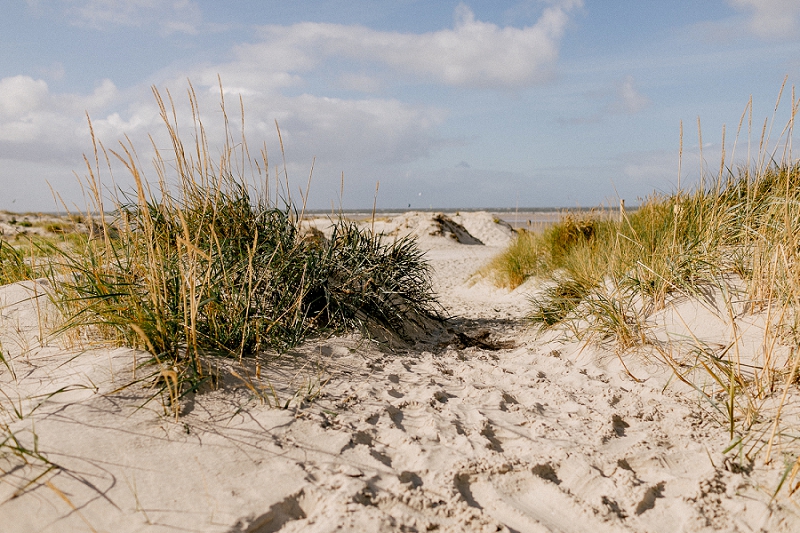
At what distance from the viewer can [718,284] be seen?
290 cm

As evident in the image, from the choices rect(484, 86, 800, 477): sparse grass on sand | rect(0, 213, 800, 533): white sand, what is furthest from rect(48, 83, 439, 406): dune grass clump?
rect(484, 86, 800, 477): sparse grass on sand

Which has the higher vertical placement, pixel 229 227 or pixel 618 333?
pixel 229 227

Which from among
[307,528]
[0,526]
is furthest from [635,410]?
[0,526]

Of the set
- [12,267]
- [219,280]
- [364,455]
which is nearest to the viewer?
[364,455]

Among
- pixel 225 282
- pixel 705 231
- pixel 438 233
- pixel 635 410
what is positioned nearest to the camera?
pixel 635 410

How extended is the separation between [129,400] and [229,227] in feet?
4.78

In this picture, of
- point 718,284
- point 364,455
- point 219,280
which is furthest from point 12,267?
point 718,284

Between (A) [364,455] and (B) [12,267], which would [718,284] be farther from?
(B) [12,267]

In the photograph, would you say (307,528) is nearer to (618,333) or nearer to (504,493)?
(504,493)

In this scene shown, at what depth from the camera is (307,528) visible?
1.62 m

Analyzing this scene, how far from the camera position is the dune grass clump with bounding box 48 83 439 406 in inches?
91.4

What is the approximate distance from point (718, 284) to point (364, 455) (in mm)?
2136

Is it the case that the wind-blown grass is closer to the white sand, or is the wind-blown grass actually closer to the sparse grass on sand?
the white sand

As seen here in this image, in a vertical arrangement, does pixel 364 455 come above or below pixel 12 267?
below
